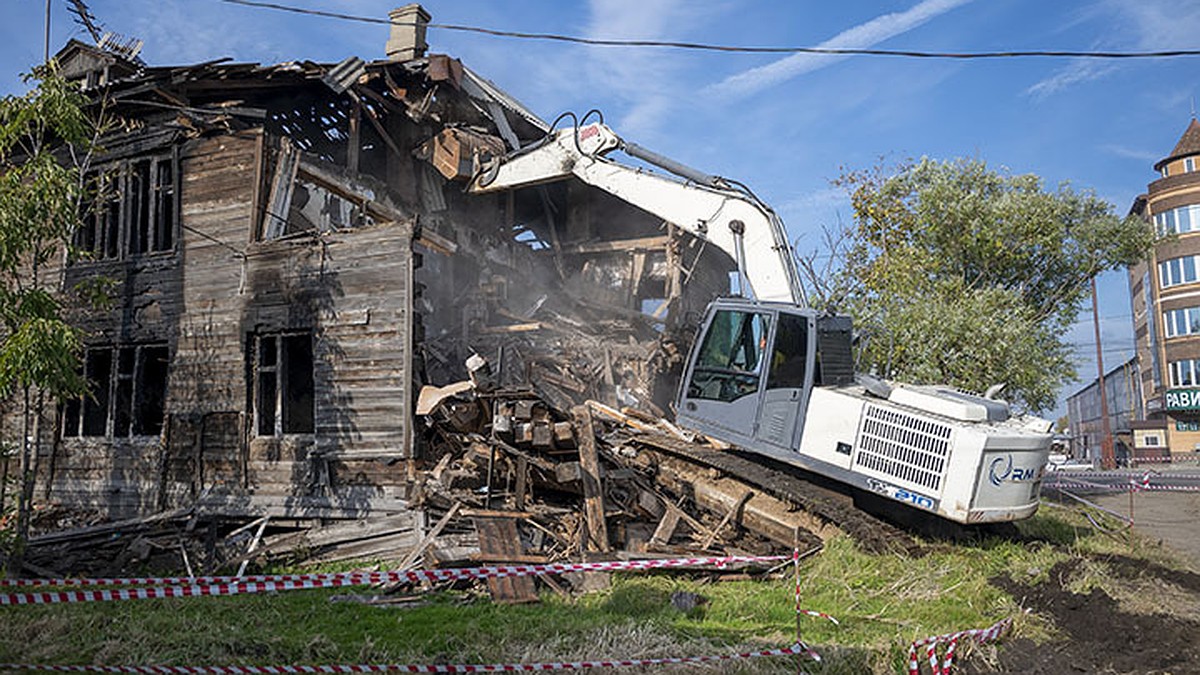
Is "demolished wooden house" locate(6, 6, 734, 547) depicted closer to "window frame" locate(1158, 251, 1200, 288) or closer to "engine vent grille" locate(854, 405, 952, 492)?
"engine vent grille" locate(854, 405, 952, 492)

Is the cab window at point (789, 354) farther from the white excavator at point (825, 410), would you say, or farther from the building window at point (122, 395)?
the building window at point (122, 395)

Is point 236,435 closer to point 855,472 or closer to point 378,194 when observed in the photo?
point 378,194

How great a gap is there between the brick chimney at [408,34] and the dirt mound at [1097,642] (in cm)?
1482

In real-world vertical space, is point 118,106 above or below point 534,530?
above

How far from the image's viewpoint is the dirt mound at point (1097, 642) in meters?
5.45

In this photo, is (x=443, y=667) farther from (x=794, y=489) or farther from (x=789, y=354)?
(x=789, y=354)

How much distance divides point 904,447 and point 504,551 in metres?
4.53

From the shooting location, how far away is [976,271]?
2130 cm

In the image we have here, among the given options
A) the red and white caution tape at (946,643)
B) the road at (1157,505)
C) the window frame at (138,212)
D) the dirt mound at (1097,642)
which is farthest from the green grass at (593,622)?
A: the window frame at (138,212)

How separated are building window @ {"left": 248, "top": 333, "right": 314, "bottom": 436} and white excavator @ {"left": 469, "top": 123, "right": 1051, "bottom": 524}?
6.07 metres

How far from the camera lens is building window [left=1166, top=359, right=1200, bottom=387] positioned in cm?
4024

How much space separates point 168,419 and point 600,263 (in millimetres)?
9642

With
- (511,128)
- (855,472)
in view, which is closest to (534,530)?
(855,472)

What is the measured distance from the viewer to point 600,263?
728 inches
